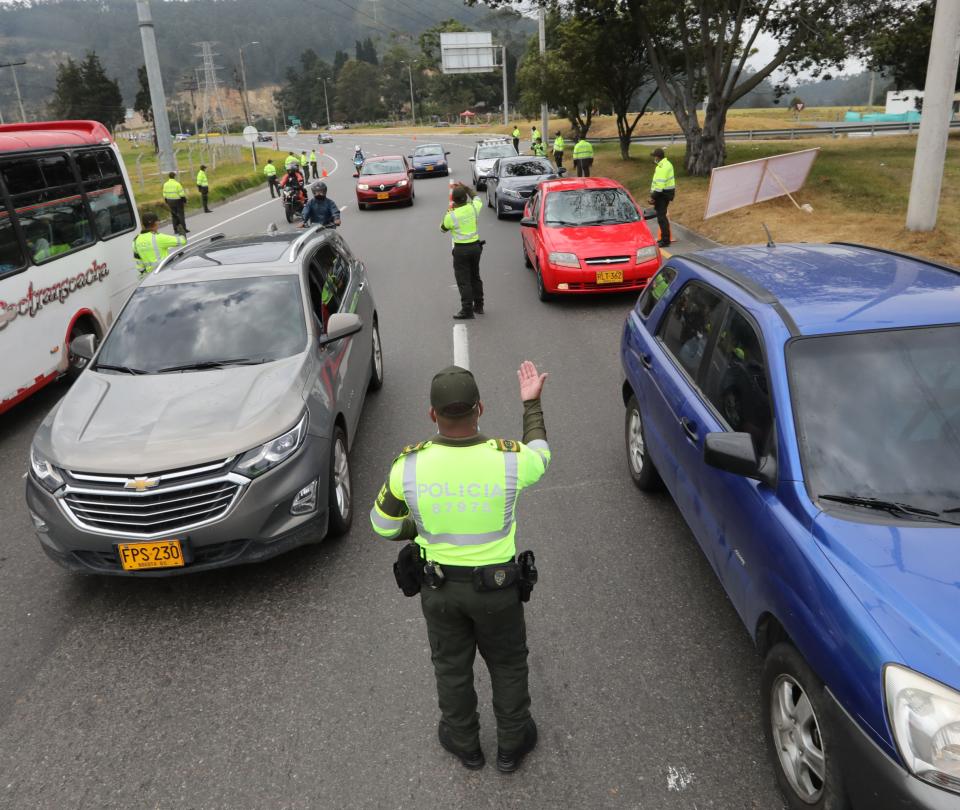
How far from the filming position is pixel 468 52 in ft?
175

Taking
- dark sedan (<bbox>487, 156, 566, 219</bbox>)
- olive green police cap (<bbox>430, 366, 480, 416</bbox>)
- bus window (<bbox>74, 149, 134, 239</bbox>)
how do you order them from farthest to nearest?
dark sedan (<bbox>487, 156, 566, 219</bbox>) < bus window (<bbox>74, 149, 134, 239</bbox>) < olive green police cap (<bbox>430, 366, 480, 416</bbox>)

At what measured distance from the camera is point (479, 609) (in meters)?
2.75

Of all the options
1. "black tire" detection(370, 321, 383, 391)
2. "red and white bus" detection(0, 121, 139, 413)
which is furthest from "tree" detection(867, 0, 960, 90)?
"red and white bus" detection(0, 121, 139, 413)

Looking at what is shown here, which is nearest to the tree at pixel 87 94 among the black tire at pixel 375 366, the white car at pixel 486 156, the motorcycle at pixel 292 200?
the white car at pixel 486 156

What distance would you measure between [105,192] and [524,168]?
12757mm

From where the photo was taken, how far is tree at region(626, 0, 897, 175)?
19.5 m

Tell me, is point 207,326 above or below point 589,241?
above

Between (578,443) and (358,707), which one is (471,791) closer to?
(358,707)

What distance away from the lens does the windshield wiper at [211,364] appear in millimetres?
5090

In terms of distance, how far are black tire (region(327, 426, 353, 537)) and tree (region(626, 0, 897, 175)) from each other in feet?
57.2

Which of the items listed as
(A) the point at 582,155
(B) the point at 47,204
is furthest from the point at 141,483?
(A) the point at 582,155

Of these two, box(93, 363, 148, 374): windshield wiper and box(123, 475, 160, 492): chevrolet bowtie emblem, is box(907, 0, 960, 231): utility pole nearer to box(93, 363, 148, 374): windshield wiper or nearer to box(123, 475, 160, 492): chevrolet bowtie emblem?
box(93, 363, 148, 374): windshield wiper

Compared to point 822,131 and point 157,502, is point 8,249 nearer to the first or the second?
point 157,502

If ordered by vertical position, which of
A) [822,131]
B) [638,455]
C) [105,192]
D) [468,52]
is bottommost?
[638,455]
